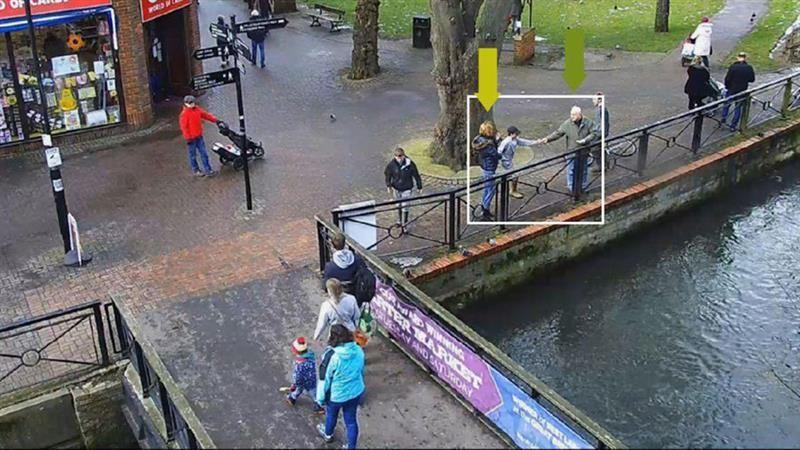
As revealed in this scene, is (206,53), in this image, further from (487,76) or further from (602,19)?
(602,19)

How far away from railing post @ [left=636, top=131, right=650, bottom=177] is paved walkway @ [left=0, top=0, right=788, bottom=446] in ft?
8.36

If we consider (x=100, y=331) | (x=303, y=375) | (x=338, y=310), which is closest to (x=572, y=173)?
(x=338, y=310)

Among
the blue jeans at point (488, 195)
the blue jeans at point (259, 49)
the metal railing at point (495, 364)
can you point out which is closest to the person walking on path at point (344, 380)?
the metal railing at point (495, 364)

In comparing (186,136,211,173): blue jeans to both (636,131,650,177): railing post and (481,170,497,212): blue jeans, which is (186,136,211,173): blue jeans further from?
(636,131,650,177): railing post

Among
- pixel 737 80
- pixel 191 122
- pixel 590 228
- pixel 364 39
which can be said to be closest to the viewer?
pixel 590 228

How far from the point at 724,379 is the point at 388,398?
473cm

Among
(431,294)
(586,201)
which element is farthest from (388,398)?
(586,201)

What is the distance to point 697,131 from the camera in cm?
1599

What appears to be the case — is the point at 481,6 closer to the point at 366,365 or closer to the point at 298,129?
the point at 298,129

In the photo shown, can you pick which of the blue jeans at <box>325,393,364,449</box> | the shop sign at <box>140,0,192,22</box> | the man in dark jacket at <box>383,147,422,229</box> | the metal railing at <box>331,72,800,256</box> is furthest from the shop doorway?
the blue jeans at <box>325,393,364,449</box>

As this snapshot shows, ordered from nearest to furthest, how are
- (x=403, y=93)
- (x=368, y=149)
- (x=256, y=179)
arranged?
1. (x=256, y=179)
2. (x=368, y=149)
3. (x=403, y=93)

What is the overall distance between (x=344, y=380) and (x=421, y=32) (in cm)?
1806

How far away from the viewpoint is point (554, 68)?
22797mm

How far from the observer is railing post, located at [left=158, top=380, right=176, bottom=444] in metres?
9.02
